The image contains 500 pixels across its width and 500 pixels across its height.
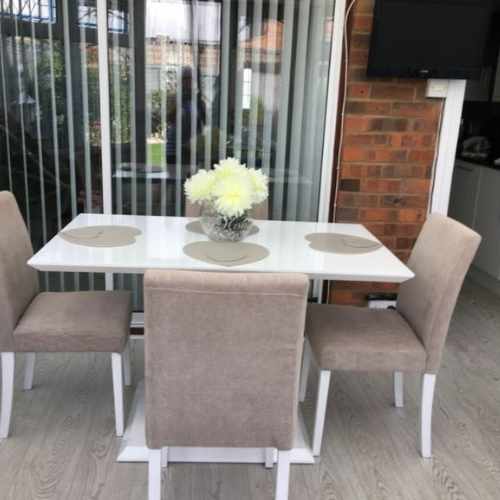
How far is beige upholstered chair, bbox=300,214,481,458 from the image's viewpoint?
2.03m

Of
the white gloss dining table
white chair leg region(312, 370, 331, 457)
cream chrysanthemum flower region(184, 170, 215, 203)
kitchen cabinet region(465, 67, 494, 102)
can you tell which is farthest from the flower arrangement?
kitchen cabinet region(465, 67, 494, 102)

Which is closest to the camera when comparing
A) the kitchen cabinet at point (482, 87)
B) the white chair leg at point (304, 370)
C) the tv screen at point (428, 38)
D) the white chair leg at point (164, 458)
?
the white chair leg at point (164, 458)

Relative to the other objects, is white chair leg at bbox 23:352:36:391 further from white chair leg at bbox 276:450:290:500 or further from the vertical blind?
white chair leg at bbox 276:450:290:500

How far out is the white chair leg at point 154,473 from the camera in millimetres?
1685

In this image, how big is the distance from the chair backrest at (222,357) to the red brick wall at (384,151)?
5.47ft

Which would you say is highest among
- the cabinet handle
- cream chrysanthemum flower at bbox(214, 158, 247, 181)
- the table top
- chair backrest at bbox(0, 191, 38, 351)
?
cream chrysanthemum flower at bbox(214, 158, 247, 181)

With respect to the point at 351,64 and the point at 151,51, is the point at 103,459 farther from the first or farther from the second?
the point at 351,64

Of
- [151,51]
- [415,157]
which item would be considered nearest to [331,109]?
[415,157]

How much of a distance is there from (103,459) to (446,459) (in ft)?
4.36

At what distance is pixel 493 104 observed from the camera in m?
4.96

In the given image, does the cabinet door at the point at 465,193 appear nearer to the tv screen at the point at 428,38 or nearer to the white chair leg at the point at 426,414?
the tv screen at the point at 428,38

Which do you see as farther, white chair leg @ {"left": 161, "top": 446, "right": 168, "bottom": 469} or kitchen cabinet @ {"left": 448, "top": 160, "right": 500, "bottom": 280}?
kitchen cabinet @ {"left": 448, "top": 160, "right": 500, "bottom": 280}

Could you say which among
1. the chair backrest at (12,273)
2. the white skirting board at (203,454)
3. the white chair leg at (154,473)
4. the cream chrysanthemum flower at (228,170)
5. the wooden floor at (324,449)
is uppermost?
the cream chrysanthemum flower at (228,170)

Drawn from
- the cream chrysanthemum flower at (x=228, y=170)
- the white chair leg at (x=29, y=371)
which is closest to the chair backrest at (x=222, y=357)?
the cream chrysanthemum flower at (x=228, y=170)
